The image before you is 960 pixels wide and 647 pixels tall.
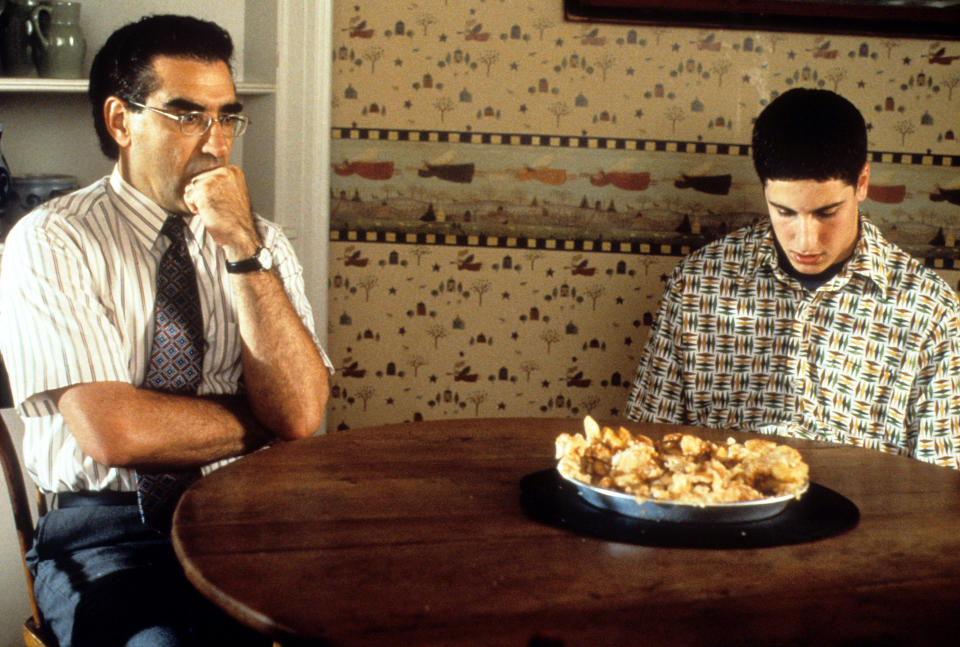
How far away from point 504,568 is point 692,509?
28 cm

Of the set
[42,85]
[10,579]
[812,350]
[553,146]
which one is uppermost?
[42,85]

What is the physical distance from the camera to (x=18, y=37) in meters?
2.35

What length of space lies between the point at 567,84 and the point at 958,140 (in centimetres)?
104

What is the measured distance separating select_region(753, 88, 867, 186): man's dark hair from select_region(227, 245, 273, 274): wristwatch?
1086mm

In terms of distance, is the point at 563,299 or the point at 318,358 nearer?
the point at 318,358

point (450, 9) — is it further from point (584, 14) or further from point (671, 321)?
point (671, 321)

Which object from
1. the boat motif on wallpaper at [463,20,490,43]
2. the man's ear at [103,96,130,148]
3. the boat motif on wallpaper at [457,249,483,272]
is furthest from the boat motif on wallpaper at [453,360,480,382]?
the man's ear at [103,96,130,148]

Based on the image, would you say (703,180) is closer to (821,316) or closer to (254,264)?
(821,316)

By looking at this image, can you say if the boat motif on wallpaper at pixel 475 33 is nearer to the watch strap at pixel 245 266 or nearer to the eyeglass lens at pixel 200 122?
the eyeglass lens at pixel 200 122

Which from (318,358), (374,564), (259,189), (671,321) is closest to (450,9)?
(259,189)

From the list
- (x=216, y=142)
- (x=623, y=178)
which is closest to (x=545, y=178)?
(x=623, y=178)

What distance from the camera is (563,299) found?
2797 millimetres

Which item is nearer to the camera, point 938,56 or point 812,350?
point 812,350

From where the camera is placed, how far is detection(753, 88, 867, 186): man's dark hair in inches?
85.4
